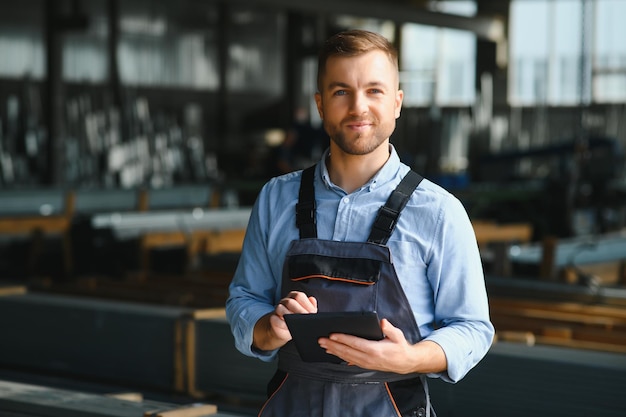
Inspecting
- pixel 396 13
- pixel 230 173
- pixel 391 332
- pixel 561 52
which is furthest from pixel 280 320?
pixel 561 52

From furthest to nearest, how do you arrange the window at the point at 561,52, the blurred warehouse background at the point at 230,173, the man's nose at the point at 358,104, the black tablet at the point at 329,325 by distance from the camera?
the window at the point at 561,52, the blurred warehouse background at the point at 230,173, the man's nose at the point at 358,104, the black tablet at the point at 329,325

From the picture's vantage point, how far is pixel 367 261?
171 centimetres

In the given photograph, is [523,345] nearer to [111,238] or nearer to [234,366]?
[234,366]

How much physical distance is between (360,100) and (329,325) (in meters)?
0.38

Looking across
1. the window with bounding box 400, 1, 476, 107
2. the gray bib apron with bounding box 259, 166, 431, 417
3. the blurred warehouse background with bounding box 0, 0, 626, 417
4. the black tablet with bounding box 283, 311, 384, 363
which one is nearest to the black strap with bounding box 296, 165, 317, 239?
the gray bib apron with bounding box 259, 166, 431, 417

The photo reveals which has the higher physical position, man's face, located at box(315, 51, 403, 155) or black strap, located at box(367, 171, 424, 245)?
man's face, located at box(315, 51, 403, 155)

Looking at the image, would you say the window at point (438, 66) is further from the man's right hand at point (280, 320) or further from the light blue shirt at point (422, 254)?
the man's right hand at point (280, 320)

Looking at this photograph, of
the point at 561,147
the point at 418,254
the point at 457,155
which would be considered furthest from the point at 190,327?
the point at 457,155

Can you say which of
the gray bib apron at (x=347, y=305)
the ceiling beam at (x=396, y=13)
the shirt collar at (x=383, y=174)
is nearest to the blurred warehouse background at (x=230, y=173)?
the ceiling beam at (x=396, y=13)

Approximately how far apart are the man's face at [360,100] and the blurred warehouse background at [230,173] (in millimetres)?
1255

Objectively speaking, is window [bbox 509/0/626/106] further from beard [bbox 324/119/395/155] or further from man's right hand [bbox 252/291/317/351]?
man's right hand [bbox 252/291/317/351]

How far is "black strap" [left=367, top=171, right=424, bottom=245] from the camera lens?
A: 173 cm

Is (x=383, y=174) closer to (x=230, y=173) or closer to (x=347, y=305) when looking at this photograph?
(x=347, y=305)

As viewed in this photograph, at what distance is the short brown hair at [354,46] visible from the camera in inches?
67.0
